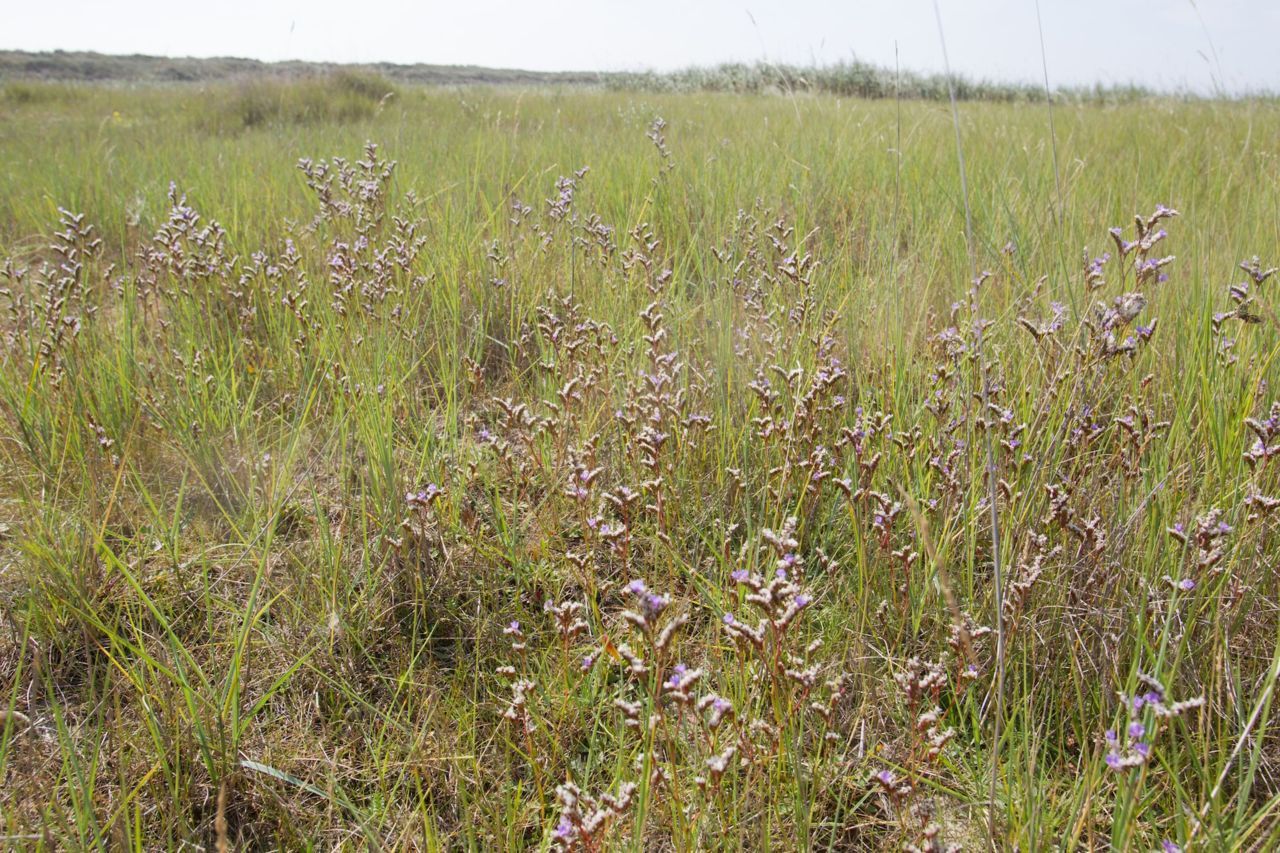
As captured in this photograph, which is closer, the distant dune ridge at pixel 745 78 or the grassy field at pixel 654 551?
the grassy field at pixel 654 551

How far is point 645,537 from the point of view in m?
2.01

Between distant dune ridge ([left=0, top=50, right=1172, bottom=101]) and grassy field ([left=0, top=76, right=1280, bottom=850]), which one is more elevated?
distant dune ridge ([left=0, top=50, right=1172, bottom=101])

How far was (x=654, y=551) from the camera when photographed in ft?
6.12

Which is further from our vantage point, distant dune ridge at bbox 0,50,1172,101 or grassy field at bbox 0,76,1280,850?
distant dune ridge at bbox 0,50,1172,101

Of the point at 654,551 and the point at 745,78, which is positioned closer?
the point at 654,551

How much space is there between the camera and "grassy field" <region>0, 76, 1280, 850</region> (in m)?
1.33

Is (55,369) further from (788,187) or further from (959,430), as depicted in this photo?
(788,187)

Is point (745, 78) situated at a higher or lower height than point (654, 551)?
higher

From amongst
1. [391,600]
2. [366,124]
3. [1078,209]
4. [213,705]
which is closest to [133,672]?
[213,705]

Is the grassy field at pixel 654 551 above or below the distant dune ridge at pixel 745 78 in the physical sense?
below

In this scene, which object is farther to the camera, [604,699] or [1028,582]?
[604,699]

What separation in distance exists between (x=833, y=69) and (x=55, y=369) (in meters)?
21.3

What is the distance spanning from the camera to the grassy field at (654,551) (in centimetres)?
133

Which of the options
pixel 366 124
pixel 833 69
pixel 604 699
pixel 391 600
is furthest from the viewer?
pixel 833 69
